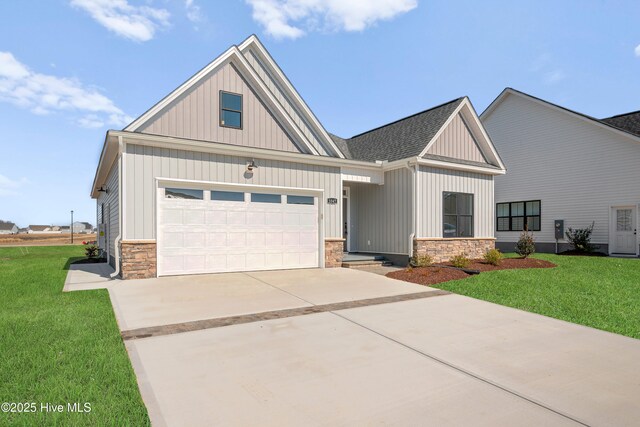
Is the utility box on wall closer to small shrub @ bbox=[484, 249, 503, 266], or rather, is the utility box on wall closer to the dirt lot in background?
small shrub @ bbox=[484, 249, 503, 266]

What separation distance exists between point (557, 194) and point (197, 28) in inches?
728

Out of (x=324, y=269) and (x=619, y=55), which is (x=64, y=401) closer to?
(x=324, y=269)

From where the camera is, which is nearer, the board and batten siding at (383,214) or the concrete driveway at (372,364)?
the concrete driveway at (372,364)

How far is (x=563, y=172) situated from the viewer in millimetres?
17891

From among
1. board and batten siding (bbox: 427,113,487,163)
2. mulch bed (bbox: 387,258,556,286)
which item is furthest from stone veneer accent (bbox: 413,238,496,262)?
board and batten siding (bbox: 427,113,487,163)

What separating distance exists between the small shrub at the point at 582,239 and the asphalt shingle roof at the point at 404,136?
962cm

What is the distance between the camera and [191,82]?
9.77 meters

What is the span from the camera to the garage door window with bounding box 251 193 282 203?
10422 millimetres

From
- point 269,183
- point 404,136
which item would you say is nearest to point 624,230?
point 404,136

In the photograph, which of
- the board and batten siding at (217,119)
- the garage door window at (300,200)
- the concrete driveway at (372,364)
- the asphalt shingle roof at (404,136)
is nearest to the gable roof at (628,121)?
the asphalt shingle roof at (404,136)

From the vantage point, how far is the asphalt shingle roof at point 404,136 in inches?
503

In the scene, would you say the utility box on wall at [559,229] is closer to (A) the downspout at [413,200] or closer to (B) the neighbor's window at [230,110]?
(A) the downspout at [413,200]

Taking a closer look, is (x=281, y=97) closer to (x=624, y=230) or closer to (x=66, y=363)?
(x=66, y=363)

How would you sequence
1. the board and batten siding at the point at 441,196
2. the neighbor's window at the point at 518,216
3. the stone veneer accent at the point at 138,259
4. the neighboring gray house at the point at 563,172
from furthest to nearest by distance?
the neighbor's window at the point at 518,216 → the neighboring gray house at the point at 563,172 → the board and batten siding at the point at 441,196 → the stone veneer accent at the point at 138,259
